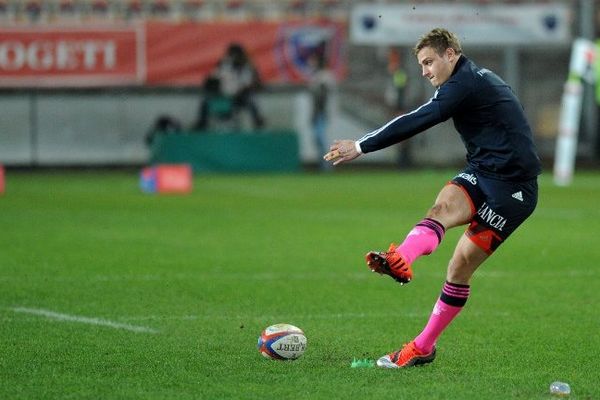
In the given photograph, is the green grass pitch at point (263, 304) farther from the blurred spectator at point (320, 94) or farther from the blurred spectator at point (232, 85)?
the blurred spectator at point (232, 85)

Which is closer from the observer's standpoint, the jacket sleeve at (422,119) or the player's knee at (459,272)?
the jacket sleeve at (422,119)

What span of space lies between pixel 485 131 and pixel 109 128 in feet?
79.8

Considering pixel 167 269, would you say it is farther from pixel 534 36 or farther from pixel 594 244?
pixel 534 36

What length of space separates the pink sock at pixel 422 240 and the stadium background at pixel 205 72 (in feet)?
77.1

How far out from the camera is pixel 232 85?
3111 centimetres

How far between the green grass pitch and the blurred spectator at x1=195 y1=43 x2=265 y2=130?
10.4 meters

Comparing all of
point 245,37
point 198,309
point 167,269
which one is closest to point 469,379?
point 198,309

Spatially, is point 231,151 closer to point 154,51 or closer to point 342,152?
point 154,51

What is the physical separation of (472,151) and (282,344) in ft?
5.30

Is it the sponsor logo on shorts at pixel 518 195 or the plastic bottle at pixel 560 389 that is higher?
the sponsor logo on shorts at pixel 518 195

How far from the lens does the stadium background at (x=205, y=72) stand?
30781 millimetres

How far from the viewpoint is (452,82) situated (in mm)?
7676

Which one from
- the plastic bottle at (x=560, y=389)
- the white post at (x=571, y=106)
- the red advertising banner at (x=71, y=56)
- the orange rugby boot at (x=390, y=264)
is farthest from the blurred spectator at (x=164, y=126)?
the plastic bottle at (x=560, y=389)

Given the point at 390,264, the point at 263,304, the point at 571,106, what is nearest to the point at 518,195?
the point at 390,264
